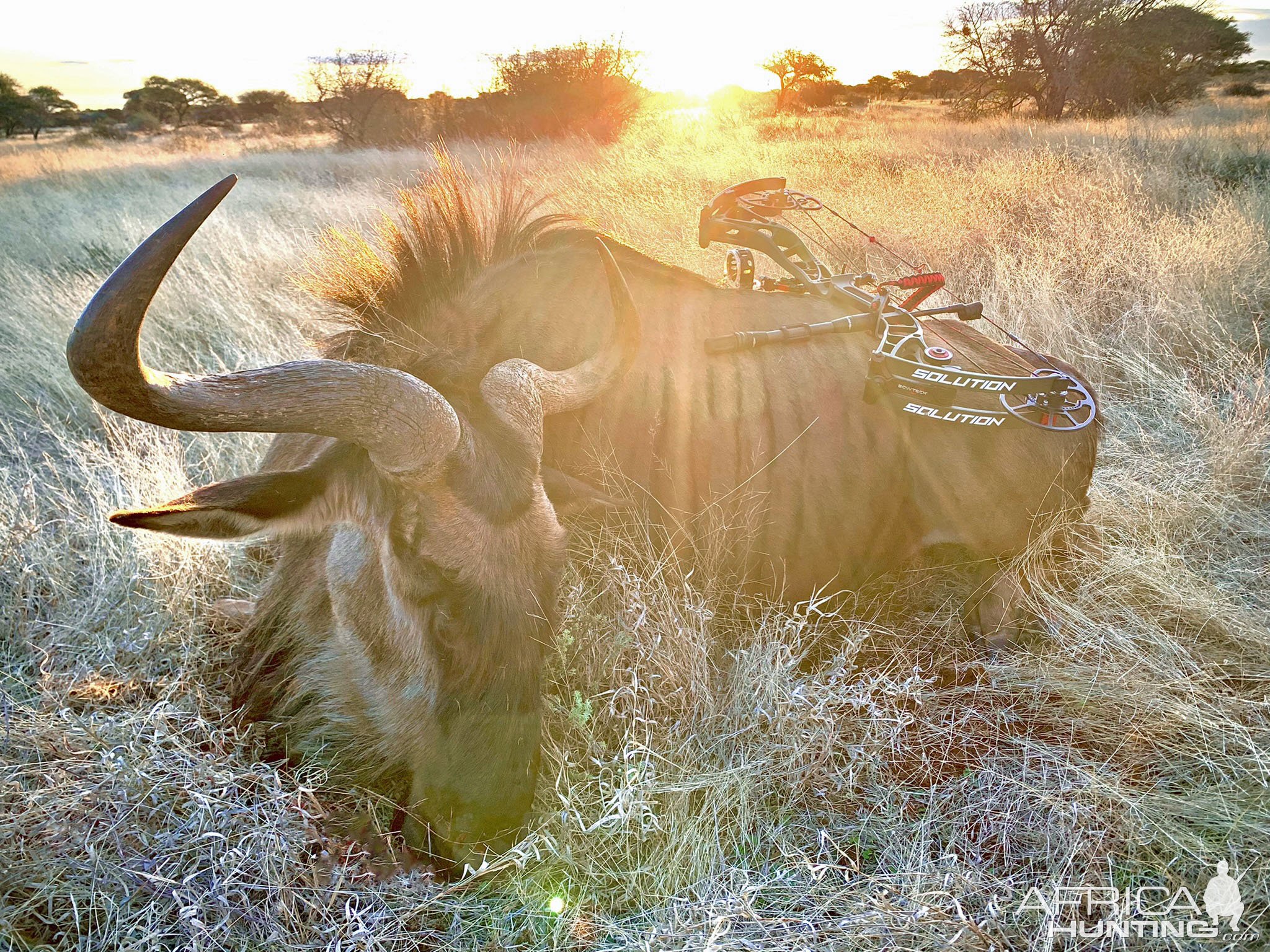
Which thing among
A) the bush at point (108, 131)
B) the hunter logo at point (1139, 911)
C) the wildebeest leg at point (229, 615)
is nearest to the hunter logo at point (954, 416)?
the hunter logo at point (1139, 911)

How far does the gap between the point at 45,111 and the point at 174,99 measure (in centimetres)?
516

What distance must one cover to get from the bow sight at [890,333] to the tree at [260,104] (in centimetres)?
3499

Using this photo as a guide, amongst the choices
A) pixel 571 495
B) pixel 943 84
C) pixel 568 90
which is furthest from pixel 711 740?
pixel 943 84

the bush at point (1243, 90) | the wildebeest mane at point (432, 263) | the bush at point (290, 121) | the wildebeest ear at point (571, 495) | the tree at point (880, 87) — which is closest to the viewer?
the wildebeest ear at point (571, 495)

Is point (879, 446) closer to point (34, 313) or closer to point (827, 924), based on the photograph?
point (827, 924)

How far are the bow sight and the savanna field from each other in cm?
43

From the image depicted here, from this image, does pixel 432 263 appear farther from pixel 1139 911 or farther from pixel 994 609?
pixel 1139 911

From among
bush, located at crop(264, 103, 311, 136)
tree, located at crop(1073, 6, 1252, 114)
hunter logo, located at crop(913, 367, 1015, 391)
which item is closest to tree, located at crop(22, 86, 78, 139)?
bush, located at crop(264, 103, 311, 136)

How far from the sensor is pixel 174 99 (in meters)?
33.9

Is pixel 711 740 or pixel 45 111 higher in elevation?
pixel 45 111

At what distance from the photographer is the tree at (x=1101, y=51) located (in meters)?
20.3

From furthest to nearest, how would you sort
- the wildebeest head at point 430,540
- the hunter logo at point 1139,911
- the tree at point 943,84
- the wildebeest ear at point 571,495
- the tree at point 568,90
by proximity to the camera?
the tree at point 943,84
the tree at point 568,90
the wildebeest ear at point 571,495
the hunter logo at point 1139,911
the wildebeest head at point 430,540

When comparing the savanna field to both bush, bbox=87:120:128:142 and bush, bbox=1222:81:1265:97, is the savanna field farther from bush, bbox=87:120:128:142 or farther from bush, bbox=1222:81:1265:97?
bush, bbox=87:120:128:142

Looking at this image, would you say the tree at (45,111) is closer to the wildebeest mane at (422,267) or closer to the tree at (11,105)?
the tree at (11,105)
